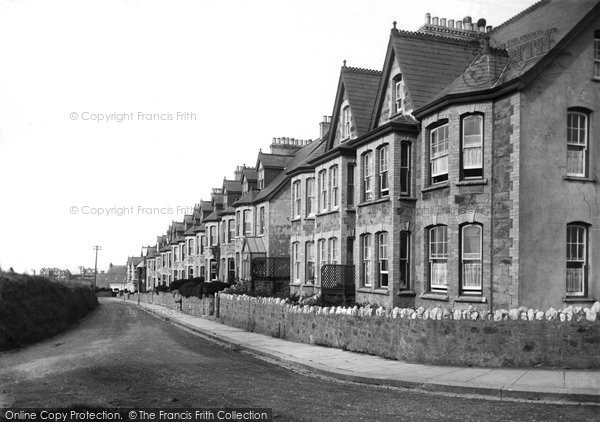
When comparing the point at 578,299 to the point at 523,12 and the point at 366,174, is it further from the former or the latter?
the point at 523,12

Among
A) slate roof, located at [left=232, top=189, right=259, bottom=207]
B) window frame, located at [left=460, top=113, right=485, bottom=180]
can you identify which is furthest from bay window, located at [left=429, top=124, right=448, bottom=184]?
slate roof, located at [left=232, top=189, right=259, bottom=207]

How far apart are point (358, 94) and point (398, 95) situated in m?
4.62

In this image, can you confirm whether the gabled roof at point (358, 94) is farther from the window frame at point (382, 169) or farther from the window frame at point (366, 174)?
the window frame at point (382, 169)

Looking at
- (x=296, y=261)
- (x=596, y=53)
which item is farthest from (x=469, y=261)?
(x=296, y=261)

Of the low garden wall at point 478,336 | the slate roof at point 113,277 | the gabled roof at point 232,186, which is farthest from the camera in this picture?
the slate roof at point 113,277

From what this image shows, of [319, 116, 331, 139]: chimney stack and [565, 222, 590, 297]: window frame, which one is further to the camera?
[319, 116, 331, 139]: chimney stack

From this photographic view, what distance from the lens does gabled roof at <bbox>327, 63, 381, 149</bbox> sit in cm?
2658

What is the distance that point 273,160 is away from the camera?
4553 centimetres

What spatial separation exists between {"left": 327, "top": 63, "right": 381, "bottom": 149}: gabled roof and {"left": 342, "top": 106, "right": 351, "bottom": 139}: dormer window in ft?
1.81

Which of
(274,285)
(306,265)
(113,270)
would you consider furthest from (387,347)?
(113,270)

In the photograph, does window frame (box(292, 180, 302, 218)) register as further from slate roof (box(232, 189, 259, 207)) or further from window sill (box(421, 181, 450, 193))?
window sill (box(421, 181, 450, 193))

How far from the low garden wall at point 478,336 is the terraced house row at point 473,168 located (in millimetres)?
2628

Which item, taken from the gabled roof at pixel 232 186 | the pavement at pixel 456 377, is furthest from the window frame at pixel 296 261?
the gabled roof at pixel 232 186

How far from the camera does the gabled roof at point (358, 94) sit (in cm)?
2658
